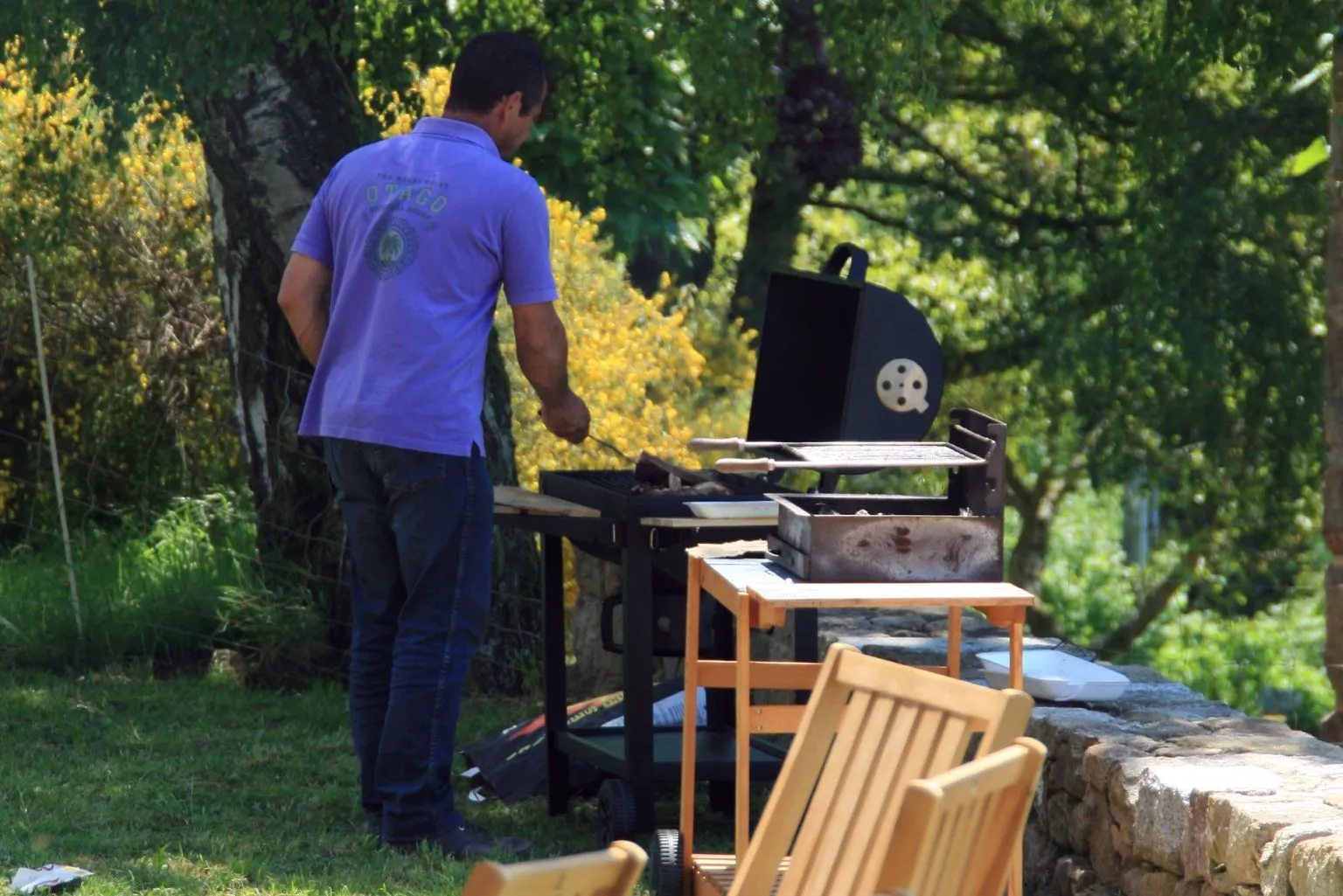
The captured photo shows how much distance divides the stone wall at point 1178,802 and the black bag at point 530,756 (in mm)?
1097

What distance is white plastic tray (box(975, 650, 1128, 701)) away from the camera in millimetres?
→ 4293

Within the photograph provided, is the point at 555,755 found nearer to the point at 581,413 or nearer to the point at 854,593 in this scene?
the point at 581,413

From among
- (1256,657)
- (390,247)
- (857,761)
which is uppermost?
(390,247)

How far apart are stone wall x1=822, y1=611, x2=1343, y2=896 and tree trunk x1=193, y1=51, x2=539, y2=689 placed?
2.56 metres

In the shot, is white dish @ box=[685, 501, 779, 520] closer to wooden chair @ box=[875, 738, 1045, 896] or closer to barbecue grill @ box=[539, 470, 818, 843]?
barbecue grill @ box=[539, 470, 818, 843]

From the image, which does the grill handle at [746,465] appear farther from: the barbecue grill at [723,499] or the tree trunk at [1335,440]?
the tree trunk at [1335,440]

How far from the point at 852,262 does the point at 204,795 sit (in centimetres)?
236

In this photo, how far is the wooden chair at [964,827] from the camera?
193 cm

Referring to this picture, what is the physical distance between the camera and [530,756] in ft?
17.2

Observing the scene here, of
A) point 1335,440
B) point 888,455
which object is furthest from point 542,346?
point 1335,440

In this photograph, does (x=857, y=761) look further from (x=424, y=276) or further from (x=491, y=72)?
(x=491, y=72)

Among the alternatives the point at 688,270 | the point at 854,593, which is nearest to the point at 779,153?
the point at 688,270

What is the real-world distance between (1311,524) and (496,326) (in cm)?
681

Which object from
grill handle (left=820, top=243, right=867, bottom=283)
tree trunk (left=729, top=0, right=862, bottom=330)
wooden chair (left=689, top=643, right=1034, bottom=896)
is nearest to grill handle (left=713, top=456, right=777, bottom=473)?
wooden chair (left=689, top=643, right=1034, bottom=896)
